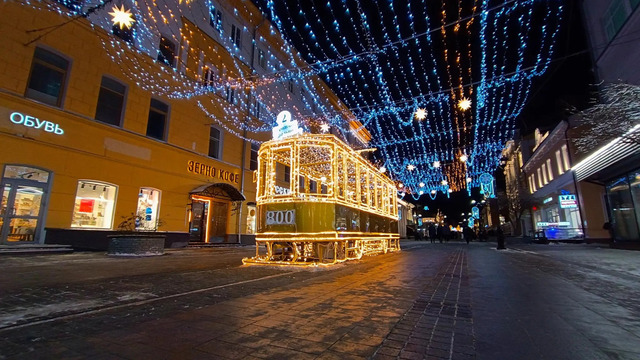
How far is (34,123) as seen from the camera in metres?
9.95

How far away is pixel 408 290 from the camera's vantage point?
4.57 metres

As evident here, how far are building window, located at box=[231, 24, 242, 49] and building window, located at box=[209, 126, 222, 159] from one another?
6.20 metres

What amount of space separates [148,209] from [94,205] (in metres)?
2.20

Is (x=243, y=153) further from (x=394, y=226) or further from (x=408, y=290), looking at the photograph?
(x=408, y=290)

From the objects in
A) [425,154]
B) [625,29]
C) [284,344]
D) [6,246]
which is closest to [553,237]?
[425,154]

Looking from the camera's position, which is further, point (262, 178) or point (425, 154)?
point (425, 154)

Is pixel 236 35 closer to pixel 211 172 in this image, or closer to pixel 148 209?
pixel 211 172

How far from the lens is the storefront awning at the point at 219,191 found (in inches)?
598

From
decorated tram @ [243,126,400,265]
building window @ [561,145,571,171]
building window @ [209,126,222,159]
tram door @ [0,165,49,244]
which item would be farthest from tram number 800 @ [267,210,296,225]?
building window @ [561,145,571,171]

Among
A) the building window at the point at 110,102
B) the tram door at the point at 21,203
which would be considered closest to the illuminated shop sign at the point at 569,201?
the building window at the point at 110,102

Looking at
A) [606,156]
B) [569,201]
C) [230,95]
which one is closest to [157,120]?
[230,95]

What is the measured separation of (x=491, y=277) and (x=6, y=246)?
13.2m

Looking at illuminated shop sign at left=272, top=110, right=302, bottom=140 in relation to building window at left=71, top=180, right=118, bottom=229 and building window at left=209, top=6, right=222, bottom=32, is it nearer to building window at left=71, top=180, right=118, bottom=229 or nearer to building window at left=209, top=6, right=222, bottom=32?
building window at left=71, top=180, right=118, bottom=229

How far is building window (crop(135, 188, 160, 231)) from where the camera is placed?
13.1 m
